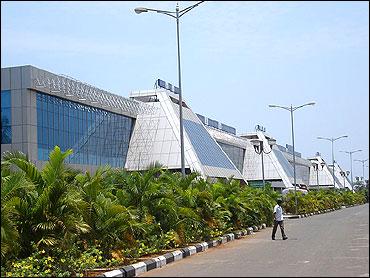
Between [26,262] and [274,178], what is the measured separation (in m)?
85.1

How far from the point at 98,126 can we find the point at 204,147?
13.9 meters

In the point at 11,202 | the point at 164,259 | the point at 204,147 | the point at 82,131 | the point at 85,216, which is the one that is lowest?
the point at 164,259

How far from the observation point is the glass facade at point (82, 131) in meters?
45.6

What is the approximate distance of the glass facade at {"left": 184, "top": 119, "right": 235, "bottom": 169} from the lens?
6094 cm

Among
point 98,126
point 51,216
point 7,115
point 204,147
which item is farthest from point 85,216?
point 204,147

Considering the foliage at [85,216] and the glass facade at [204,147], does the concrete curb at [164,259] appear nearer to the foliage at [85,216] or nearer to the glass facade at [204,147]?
the foliage at [85,216]

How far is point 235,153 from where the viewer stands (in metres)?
89.8

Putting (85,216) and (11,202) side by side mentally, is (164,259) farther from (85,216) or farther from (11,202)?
(11,202)

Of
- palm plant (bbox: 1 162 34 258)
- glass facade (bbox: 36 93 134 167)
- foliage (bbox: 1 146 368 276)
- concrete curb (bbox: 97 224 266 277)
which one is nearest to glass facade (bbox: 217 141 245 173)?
glass facade (bbox: 36 93 134 167)

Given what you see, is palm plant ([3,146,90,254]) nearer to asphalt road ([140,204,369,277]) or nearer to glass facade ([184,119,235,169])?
asphalt road ([140,204,369,277])

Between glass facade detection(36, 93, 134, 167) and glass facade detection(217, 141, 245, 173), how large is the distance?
84.6 ft

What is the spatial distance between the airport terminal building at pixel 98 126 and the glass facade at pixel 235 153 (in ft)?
13.3

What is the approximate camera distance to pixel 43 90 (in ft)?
145

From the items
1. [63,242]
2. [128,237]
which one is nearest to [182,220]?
[128,237]
